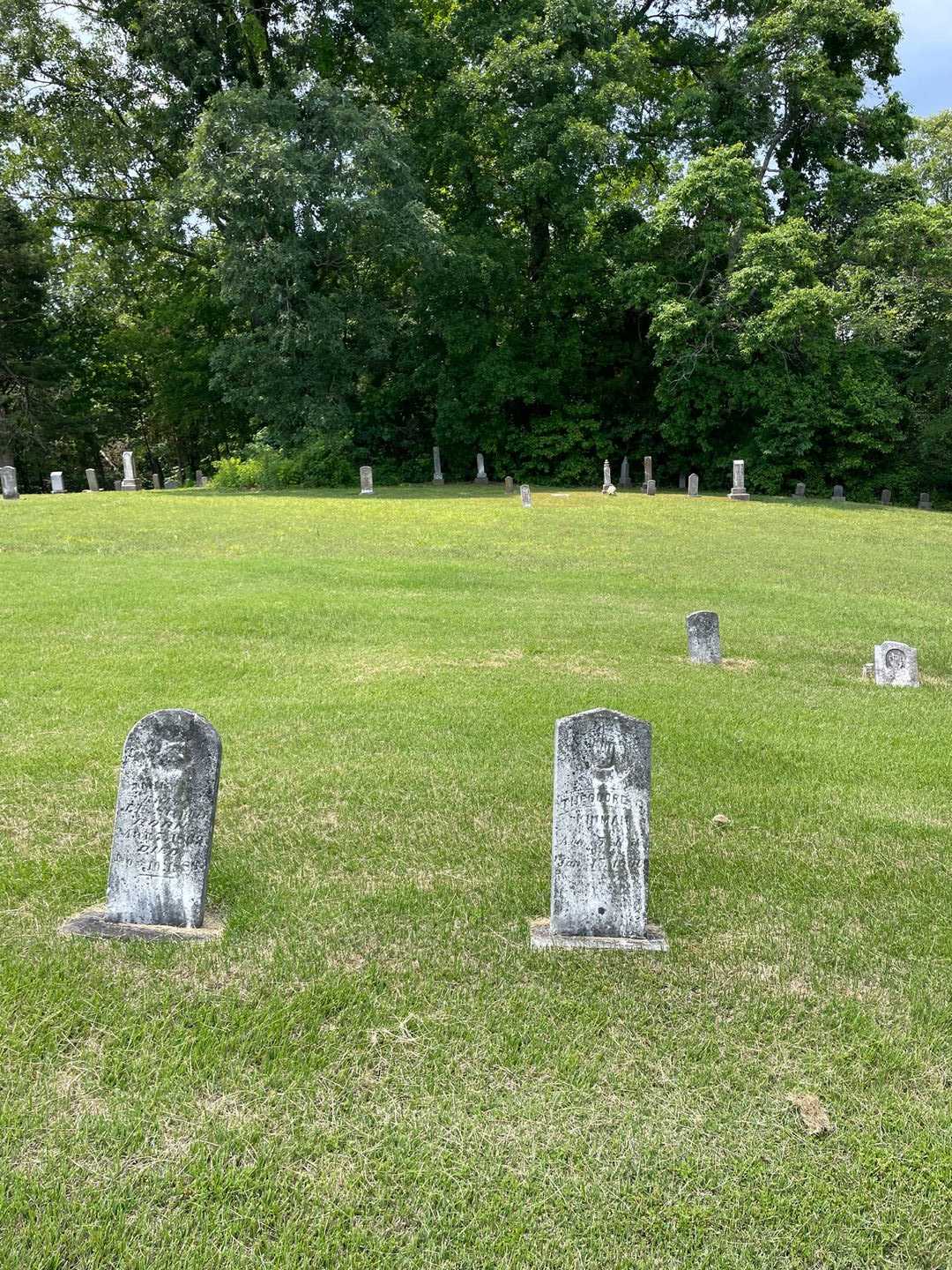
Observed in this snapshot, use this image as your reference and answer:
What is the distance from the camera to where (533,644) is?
A: 8852mm

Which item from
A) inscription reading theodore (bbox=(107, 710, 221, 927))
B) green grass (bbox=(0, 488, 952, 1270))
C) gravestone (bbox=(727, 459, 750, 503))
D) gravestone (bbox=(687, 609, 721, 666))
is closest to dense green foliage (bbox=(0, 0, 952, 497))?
gravestone (bbox=(727, 459, 750, 503))

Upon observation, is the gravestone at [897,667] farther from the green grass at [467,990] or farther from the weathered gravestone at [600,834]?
the weathered gravestone at [600,834]

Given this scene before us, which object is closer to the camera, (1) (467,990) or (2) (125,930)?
(1) (467,990)

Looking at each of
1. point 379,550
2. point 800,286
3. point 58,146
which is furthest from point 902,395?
point 58,146

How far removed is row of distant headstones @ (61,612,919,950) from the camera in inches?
140

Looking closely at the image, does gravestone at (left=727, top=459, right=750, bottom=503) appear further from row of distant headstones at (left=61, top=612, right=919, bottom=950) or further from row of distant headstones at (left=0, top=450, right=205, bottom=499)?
row of distant headstones at (left=61, top=612, right=919, bottom=950)

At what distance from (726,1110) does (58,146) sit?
1427 inches

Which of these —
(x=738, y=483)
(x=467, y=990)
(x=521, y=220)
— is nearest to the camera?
(x=467, y=990)

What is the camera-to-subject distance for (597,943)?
3.59 m

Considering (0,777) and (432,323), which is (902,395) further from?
(0,777)

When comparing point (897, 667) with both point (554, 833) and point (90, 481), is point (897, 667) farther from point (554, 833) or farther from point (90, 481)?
point (90, 481)

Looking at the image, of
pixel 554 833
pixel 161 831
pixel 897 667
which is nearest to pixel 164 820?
pixel 161 831

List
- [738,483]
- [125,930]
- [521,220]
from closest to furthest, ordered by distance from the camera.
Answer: [125,930], [738,483], [521,220]

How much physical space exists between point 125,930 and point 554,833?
1.89 m
